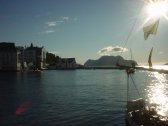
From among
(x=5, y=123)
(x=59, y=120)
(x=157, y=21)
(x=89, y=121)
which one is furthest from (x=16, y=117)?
(x=157, y=21)

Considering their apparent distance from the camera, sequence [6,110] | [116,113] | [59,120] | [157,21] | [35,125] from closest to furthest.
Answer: [157,21], [35,125], [59,120], [116,113], [6,110]

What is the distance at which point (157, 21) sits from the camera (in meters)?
10.6

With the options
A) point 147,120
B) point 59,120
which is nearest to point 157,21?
point 147,120

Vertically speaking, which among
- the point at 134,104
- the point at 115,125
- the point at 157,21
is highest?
the point at 157,21

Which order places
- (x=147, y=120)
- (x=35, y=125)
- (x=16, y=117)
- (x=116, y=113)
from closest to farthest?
(x=147, y=120) < (x=35, y=125) < (x=16, y=117) < (x=116, y=113)

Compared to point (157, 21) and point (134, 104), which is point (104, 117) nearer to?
point (134, 104)

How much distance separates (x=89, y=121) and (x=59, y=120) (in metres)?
5.21

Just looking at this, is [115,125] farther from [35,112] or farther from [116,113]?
[35,112]

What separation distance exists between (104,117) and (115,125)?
630cm

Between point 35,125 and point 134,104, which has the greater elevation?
point 134,104

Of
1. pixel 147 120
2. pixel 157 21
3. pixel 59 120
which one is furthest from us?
pixel 59 120

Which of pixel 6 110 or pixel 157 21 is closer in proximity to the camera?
pixel 157 21

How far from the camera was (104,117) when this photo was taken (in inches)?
2111

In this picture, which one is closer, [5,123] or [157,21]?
[157,21]
